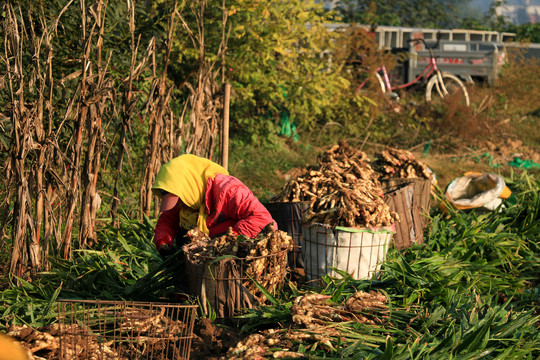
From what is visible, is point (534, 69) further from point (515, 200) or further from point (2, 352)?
point (2, 352)

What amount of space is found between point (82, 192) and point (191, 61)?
5002mm

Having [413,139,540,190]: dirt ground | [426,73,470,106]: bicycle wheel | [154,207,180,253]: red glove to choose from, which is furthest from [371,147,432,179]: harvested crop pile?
[426,73,470,106]: bicycle wheel

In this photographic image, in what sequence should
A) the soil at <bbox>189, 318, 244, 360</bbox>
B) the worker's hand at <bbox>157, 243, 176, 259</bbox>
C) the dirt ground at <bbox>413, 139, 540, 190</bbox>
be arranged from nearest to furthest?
the soil at <bbox>189, 318, 244, 360</bbox>, the worker's hand at <bbox>157, 243, 176, 259</bbox>, the dirt ground at <bbox>413, 139, 540, 190</bbox>

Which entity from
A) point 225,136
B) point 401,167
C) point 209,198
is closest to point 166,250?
point 209,198

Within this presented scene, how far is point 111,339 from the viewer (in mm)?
3295

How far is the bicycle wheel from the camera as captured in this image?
39.8ft

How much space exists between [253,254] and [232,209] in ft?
1.68

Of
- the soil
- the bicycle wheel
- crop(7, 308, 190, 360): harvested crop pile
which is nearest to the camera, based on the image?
crop(7, 308, 190, 360): harvested crop pile

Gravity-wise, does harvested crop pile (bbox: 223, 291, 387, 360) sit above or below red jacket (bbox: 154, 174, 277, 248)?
below

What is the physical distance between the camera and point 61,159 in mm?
4434

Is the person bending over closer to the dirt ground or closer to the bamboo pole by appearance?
the bamboo pole

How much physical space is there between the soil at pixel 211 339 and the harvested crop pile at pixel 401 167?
2.93 meters

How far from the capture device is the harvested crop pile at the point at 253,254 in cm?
350

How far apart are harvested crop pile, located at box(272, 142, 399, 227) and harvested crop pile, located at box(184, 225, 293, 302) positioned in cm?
69
